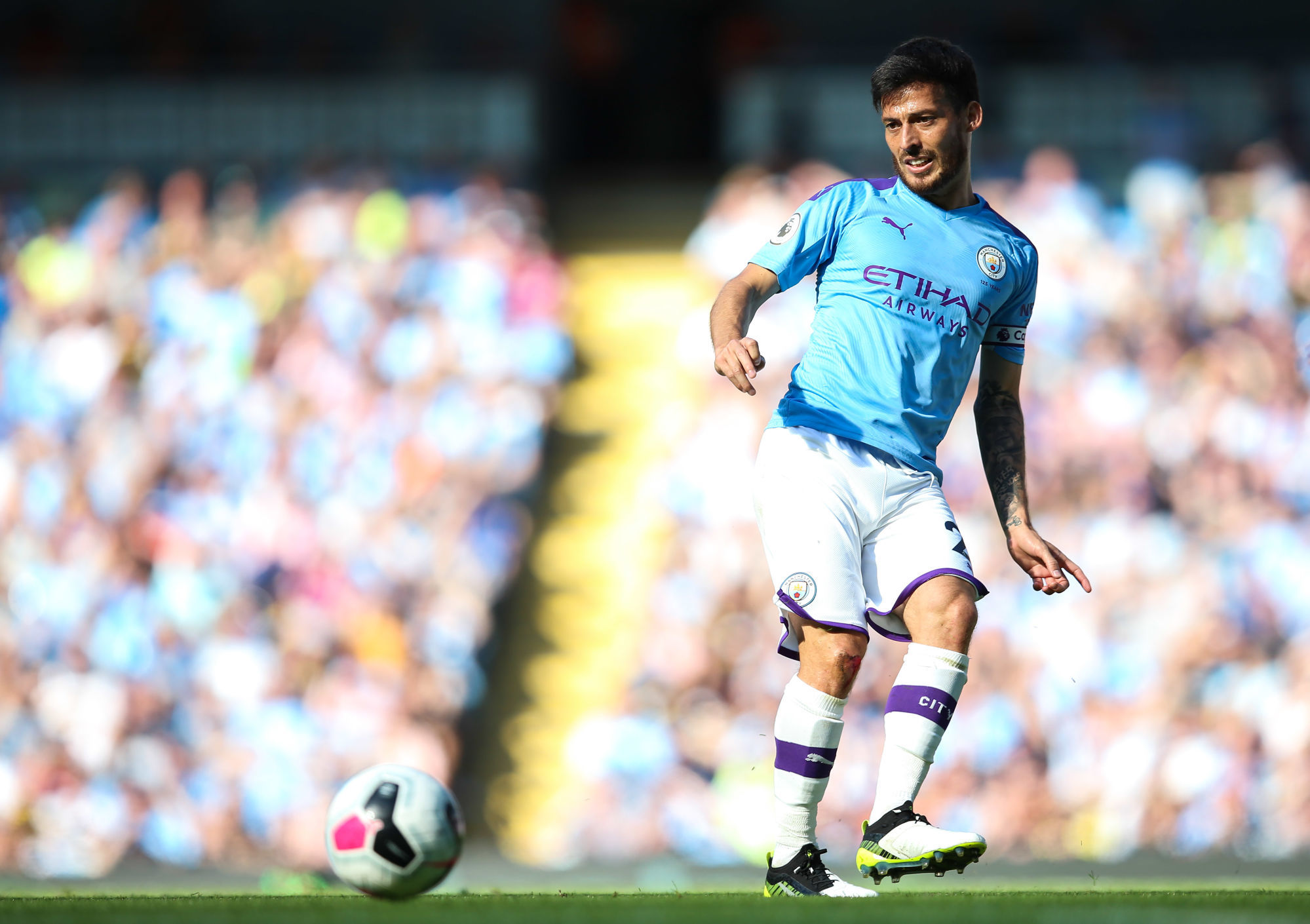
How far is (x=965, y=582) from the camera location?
4.09m

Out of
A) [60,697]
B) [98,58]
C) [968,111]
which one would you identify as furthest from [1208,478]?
[98,58]

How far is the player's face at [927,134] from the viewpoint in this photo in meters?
4.12

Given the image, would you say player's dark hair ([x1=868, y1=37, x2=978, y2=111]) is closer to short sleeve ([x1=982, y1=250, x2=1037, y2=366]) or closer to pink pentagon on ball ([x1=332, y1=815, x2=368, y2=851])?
short sleeve ([x1=982, y1=250, x2=1037, y2=366])

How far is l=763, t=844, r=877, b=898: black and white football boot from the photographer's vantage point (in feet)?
13.0

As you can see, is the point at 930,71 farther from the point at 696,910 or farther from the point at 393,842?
the point at 393,842

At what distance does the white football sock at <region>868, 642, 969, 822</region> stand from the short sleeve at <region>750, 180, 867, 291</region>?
102 centimetres

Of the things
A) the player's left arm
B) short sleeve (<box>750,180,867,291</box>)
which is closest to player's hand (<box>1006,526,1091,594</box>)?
the player's left arm

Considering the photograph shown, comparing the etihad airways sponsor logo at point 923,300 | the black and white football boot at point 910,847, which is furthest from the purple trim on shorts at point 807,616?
the etihad airways sponsor logo at point 923,300

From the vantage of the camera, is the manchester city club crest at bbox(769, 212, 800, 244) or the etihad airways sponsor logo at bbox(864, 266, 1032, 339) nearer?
the etihad airways sponsor logo at bbox(864, 266, 1032, 339)

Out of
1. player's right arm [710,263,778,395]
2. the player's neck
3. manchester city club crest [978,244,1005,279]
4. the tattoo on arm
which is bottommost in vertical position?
the tattoo on arm

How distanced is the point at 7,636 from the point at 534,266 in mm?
4199

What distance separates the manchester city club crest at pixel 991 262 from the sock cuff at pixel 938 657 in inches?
37.6

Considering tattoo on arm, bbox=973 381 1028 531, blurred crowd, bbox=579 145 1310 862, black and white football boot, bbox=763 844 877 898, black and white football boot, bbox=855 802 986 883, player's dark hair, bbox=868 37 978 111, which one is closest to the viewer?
black and white football boot, bbox=855 802 986 883

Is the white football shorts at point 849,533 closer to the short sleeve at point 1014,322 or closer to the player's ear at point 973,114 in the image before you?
the short sleeve at point 1014,322
